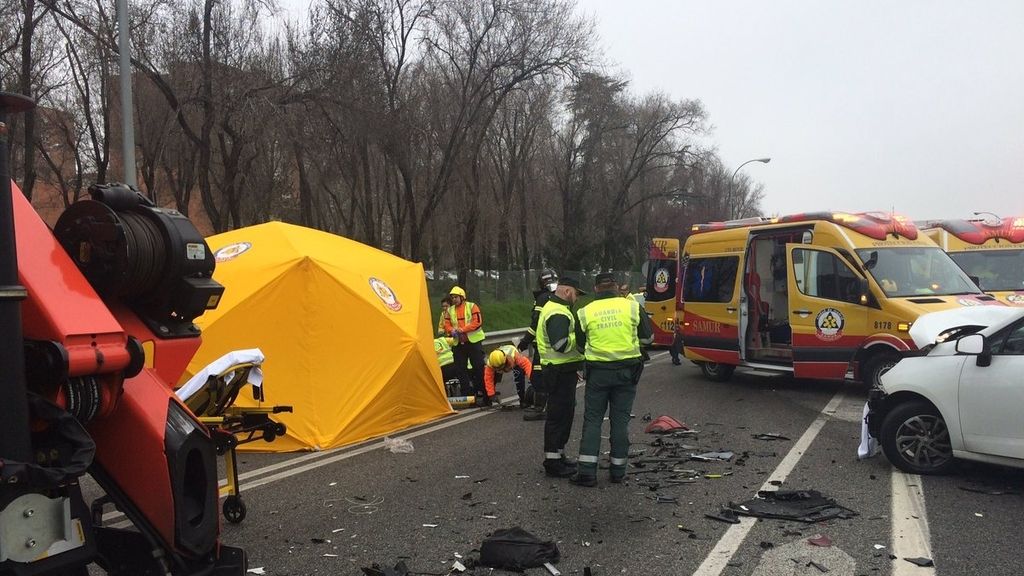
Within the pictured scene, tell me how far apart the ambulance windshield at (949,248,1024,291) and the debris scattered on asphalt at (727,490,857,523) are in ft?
28.2

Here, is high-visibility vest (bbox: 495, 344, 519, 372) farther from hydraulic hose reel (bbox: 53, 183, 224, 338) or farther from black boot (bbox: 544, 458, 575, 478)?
hydraulic hose reel (bbox: 53, 183, 224, 338)

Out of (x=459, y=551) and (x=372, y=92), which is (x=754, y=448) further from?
(x=372, y=92)

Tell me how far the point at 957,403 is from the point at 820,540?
207 centimetres

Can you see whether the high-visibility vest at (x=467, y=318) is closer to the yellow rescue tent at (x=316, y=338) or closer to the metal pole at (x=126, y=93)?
the yellow rescue tent at (x=316, y=338)

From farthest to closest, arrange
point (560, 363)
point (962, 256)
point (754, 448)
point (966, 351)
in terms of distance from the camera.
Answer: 1. point (962, 256)
2. point (754, 448)
3. point (560, 363)
4. point (966, 351)

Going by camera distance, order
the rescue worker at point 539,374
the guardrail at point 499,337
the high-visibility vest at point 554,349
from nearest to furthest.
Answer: the high-visibility vest at point 554,349, the rescue worker at point 539,374, the guardrail at point 499,337

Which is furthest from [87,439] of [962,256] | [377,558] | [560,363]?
[962,256]

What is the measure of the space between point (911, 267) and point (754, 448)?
14.6ft

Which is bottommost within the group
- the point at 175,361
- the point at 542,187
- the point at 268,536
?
the point at 268,536

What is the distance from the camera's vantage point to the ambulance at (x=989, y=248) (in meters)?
12.2

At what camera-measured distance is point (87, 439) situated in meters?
2.47

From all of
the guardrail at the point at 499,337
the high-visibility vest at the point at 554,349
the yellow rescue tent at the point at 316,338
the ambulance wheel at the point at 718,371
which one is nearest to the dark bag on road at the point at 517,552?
the high-visibility vest at the point at 554,349

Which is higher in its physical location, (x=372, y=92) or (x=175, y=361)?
(x=372, y=92)

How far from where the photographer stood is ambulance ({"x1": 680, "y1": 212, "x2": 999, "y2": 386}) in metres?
9.73
